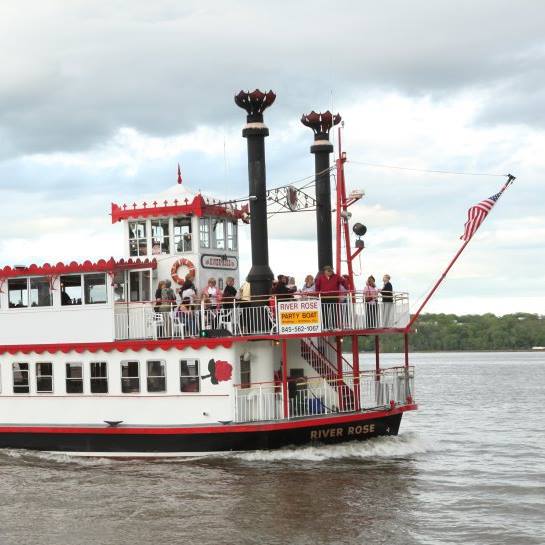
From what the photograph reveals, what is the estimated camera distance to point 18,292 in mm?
25688

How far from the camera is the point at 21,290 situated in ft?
84.1

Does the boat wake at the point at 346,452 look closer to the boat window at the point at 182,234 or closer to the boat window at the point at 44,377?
the boat window at the point at 44,377

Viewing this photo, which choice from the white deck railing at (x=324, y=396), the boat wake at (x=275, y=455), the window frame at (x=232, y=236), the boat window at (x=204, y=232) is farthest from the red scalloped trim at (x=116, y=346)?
the window frame at (x=232, y=236)

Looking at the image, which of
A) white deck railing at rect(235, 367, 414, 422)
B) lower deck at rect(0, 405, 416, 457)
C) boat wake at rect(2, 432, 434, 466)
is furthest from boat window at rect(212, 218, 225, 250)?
boat wake at rect(2, 432, 434, 466)

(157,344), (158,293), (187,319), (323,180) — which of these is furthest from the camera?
(323,180)

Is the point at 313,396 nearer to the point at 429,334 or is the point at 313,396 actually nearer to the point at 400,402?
the point at 400,402

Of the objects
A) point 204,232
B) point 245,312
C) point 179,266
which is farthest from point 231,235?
point 245,312

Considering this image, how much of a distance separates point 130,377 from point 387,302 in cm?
683

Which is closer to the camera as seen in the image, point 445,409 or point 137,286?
point 137,286

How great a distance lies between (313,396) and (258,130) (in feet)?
23.4

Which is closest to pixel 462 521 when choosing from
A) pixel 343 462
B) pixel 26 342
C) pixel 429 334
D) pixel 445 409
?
pixel 343 462

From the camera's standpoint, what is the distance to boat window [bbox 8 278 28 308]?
1006 inches

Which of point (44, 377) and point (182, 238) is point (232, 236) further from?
point (44, 377)

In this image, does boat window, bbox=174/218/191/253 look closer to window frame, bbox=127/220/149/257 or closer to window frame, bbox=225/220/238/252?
window frame, bbox=127/220/149/257
